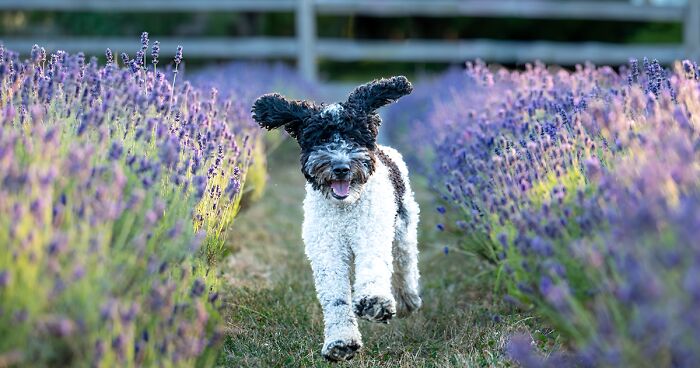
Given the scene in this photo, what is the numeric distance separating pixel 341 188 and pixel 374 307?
21.1 inches

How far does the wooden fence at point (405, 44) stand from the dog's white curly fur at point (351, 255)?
8064 mm

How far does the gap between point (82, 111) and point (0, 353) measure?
5.05ft

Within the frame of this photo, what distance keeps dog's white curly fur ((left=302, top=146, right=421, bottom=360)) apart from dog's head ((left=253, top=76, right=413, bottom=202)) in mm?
90

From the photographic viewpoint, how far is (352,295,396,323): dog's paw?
11.6 ft

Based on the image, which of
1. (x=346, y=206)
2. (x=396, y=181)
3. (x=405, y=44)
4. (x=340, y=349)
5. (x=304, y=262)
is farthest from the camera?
(x=405, y=44)

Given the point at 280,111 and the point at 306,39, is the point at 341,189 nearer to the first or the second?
the point at 280,111

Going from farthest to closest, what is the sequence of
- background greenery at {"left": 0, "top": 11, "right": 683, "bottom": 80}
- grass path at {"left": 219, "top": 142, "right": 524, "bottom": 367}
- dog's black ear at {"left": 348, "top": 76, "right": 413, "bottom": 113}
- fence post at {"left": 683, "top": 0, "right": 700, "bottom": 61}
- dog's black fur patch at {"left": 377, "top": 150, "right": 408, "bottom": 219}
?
background greenery at {"left": 0, "top": 11, "right": 683, "bottom": 80}, fence post at {"left": 683, "top": 0, "right": 700, "bottom": 61}, dog's black fur patch at {"left": 377, "top": 150, "right": 408, "bottom": 219}, dog's black ear at {"left": 348, "top": 76, "right": 413, "bottom": 113}, grass path at {"left": 219, "top": 142, "right": 524, "bottom": 367}

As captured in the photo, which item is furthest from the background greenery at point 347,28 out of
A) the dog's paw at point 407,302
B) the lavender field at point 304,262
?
the dog's paw at point 407,302

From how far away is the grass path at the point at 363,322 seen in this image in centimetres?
382

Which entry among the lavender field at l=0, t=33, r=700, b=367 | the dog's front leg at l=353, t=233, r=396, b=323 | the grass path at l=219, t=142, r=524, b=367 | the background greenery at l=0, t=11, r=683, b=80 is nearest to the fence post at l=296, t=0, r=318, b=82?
the background greenery at l=0, t=11, r=683, b=80

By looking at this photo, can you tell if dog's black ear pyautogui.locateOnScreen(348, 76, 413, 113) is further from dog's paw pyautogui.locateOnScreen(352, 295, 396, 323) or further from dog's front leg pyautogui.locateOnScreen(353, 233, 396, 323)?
dog's paw pyautogui.locateOnScreen(352, 295, 396, 323)

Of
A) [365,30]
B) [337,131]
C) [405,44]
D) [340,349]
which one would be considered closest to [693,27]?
[405,44]

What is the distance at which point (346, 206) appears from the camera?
3.87m

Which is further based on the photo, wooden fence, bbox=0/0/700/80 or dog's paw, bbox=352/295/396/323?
wooden fence, bbox=0/0/700/80
